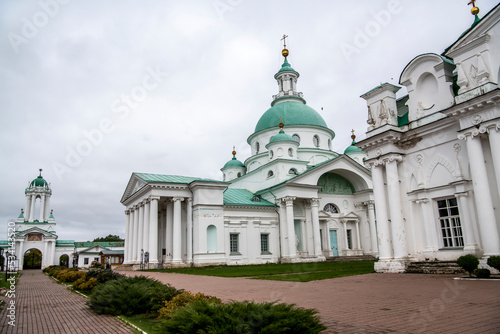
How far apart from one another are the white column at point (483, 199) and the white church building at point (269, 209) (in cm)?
2210

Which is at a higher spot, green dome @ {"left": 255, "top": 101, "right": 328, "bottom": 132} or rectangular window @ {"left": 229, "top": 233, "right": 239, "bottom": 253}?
green dome @ {"left": 255, "top": 101, "right": 328, "bottom": 132}

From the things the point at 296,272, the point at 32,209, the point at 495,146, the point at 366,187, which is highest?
the point at 32,209

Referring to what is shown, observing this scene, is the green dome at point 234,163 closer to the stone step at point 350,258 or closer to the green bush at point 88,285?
the stone step at point 350,258

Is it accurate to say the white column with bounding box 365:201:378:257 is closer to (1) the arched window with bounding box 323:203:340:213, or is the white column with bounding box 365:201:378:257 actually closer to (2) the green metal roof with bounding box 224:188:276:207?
(1) the arched window with bounding box 323:203:340:213

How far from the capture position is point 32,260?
242 ft

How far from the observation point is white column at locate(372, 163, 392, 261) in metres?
19.6

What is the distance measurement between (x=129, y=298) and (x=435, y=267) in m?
13.9

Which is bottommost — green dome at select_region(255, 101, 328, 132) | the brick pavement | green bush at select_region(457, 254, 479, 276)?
the brick pavement

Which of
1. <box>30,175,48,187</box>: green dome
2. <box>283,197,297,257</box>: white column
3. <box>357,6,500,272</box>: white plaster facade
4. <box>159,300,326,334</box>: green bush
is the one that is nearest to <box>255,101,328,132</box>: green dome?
<box>283,197,297,257</box>: white column

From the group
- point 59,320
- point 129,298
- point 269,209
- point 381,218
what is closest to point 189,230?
point 269,209

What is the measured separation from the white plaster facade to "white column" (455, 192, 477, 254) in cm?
4

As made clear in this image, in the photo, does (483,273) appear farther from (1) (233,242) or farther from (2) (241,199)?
(2) (241,199)

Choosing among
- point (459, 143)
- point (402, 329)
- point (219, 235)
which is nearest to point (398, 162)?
point (459, 143)

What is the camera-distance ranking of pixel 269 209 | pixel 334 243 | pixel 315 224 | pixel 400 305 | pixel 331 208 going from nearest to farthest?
pixel 400 305
pixel 315 224
pixel 269 209
pixel 334 243
pixel 331 208
